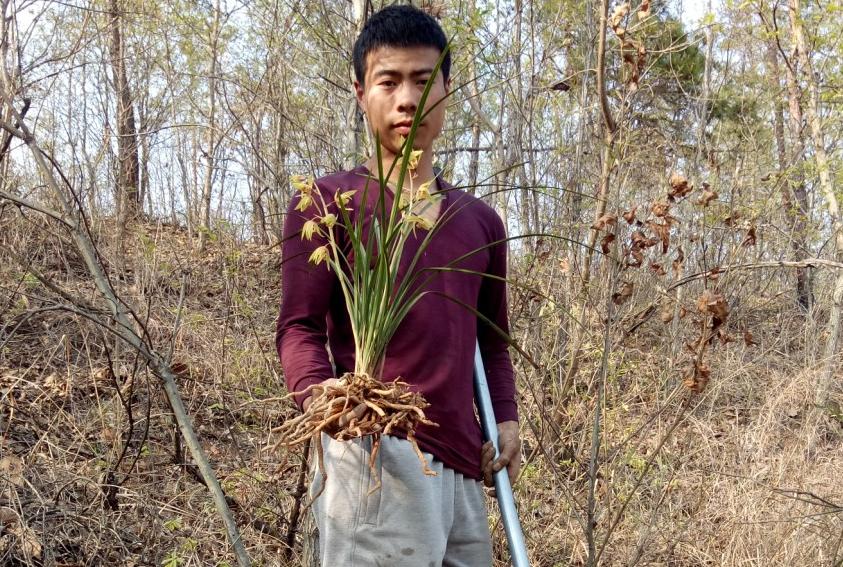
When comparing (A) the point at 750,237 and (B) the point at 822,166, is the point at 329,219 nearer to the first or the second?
(A) the point at 750,237

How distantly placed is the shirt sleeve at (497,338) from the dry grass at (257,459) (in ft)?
0.70

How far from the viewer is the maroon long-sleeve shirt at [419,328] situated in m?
1.62

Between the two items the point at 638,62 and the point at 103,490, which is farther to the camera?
the point at 103,490

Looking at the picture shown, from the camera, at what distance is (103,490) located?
323 centimetres

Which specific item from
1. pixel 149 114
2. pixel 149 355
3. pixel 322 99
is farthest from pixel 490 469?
pixel 149 114

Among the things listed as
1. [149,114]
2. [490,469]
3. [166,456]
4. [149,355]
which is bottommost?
[166,456]

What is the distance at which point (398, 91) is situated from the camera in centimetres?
176

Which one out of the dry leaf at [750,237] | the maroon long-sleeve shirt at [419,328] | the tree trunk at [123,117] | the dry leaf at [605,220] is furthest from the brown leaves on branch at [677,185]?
the tree trunk at [123,117]

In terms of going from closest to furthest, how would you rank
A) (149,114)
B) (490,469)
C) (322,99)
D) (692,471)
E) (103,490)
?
(490,469) < (103,490) < (322,99) < (692,471) < (149,114)

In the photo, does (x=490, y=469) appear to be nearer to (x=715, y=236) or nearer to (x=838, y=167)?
(x=715, y=236)

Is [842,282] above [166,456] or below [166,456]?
above

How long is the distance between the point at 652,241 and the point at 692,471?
9.01 ft

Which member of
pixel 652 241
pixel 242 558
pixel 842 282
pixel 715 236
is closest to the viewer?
pixel 242 558

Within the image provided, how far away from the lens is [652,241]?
2361 mm
